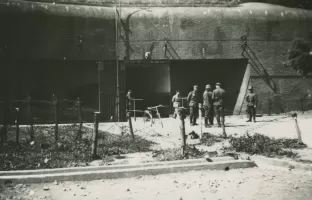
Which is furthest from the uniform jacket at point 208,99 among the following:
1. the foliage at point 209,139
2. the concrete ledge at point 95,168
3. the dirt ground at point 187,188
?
the dirt ground at point 187,188

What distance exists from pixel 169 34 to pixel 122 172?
14.3 meters

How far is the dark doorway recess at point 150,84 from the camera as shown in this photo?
20136mm

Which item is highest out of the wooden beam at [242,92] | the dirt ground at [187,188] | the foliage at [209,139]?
the wooden beam at [242,92]

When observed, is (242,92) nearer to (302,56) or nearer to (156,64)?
(302,56)

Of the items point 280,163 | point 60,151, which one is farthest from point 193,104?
point 280,163

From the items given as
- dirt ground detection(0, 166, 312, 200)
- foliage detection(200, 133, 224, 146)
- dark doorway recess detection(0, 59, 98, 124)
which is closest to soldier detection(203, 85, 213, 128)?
foliage detection(200, 133, 224, 146)

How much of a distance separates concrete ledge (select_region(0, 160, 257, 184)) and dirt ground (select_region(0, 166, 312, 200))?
13 centimetres

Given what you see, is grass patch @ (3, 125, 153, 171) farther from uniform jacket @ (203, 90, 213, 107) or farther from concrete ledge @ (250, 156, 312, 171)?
uniform jacket @ (203, 90, 213, 107)

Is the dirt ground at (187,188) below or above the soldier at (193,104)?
below

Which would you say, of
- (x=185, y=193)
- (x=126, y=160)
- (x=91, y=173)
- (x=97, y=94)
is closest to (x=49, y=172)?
(x=91, y=173)

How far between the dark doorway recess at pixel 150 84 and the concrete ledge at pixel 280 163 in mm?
12452

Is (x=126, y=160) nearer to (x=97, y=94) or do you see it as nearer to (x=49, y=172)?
(x=49, y=172)

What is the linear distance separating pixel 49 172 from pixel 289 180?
4.58m

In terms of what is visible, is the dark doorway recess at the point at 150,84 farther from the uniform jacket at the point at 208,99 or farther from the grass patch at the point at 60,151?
the grass patch at the point at 60,151
